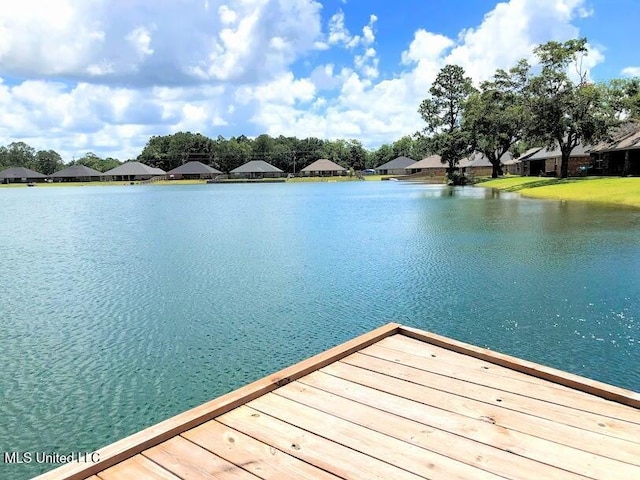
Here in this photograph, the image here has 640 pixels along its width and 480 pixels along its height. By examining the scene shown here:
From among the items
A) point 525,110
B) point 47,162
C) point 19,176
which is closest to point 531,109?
point 525,110

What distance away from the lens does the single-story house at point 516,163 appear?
192 ft

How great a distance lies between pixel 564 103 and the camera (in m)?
35.9

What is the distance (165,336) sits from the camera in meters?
7.76

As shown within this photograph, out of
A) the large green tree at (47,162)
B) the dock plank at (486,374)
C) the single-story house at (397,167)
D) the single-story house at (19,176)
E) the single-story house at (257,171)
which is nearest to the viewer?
the dock plank at (486,374)

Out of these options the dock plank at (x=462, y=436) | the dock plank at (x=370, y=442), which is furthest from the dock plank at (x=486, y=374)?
the dock plank at (x=370, y=442)

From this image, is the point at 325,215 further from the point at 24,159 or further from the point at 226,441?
the point at 24,159

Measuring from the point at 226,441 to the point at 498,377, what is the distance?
85.1 inches

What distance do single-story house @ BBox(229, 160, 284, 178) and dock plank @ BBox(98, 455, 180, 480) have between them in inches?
3488

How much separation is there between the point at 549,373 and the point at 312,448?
2.03 m

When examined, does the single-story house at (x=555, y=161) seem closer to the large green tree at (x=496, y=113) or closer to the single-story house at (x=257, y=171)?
the large green tree at (x=496, y=113)

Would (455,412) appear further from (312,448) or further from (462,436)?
(312,448)

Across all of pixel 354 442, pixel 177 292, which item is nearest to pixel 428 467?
pixel 354 442

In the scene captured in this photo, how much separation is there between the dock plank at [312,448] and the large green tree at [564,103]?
38.0 m

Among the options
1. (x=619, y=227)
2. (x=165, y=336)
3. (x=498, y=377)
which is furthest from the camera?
(x=619, y=227)
